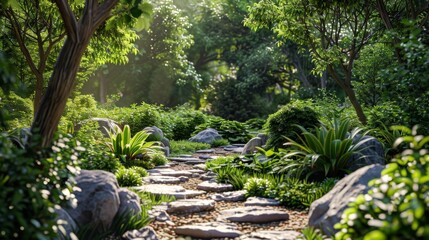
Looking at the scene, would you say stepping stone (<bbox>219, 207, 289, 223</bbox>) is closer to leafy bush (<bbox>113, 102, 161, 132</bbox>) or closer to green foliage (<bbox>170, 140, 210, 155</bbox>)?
green foliage (<bbox>170, 140, 210, 155</bbox>)

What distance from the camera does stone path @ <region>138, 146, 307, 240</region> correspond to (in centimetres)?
485

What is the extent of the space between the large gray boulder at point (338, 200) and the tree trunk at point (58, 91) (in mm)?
2634

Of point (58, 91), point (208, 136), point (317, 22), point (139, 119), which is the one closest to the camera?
point (58, 91)

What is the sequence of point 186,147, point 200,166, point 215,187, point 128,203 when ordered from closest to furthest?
point 128,203, point 215,187, point 200,166, point 186,147

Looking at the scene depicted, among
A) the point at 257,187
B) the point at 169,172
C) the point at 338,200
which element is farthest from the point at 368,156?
the point at 169,172

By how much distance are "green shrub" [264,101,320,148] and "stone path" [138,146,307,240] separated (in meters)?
1.69

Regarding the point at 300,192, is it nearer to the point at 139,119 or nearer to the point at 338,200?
the point at 338,200

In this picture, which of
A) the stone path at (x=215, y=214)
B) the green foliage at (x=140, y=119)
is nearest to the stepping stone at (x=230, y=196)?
the stone path at (x=215, y=214)

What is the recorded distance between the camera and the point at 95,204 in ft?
14.9

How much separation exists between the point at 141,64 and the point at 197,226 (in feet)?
75.0

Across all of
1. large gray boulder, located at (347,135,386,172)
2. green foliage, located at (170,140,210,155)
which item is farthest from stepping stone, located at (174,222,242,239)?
green foliage, located at (170,140,210,155)

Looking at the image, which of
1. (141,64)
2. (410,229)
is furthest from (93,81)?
(410,229)

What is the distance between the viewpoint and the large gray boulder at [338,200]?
4.32m

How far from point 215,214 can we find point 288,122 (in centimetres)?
337
